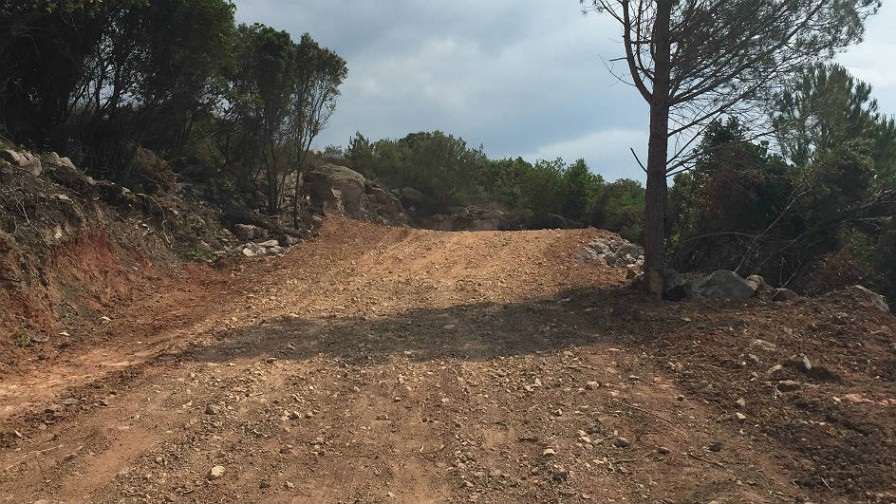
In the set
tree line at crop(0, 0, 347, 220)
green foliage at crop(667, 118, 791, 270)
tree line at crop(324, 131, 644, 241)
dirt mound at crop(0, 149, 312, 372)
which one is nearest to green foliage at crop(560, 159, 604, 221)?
tree line at crop(324, 131, 644, 241)

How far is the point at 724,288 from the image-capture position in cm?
913

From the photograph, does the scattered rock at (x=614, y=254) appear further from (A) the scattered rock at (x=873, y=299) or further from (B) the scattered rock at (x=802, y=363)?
(B) the scattered rock at (x=802, y=363)

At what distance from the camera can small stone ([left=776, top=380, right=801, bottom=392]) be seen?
5148mm

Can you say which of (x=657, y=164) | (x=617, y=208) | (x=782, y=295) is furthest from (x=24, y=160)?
(x=617, y=208)

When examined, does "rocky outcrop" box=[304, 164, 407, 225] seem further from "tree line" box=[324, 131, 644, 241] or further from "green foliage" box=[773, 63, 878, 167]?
"green foliage" box=[773, 63, 878, 167]

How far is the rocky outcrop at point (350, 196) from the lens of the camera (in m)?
22.5

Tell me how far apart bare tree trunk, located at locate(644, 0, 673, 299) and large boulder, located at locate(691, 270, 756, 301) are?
23.1 inches

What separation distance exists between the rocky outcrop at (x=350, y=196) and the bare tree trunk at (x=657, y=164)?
13.9m

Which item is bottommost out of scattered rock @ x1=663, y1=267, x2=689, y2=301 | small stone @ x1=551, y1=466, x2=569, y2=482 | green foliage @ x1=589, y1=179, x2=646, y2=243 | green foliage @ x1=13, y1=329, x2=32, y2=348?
green foliage @ x1=13, y1=329, x2=32, y2=348

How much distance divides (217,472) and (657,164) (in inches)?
304

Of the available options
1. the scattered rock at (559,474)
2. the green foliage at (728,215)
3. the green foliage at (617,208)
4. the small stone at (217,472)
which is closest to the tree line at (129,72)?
the small stone at (217,472)

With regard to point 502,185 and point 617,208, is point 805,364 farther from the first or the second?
point 502,185

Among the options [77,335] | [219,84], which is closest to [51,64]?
[219,84]

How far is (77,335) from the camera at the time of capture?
24.8ft
